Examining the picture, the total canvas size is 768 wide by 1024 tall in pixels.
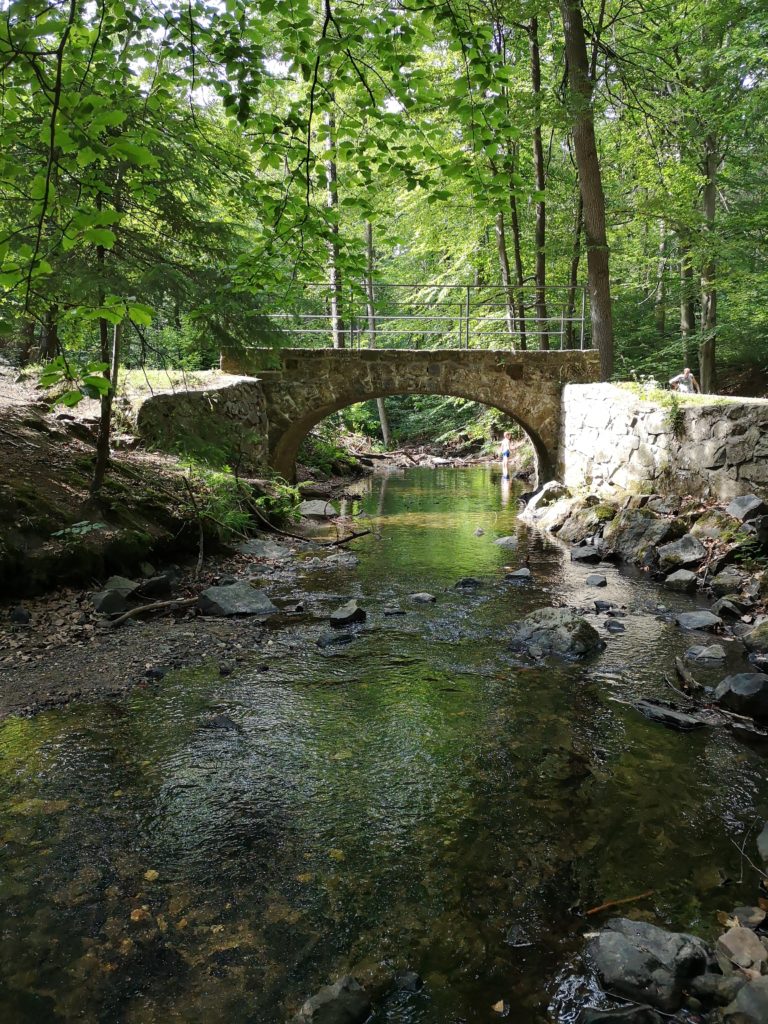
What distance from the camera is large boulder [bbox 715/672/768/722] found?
4.00 m

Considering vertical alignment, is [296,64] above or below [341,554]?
above

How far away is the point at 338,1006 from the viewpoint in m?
2.03

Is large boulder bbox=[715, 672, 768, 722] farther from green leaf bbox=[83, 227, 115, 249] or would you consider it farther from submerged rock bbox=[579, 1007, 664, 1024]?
green leaf bbox=[83, 227, 115, 249]

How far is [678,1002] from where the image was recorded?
2.07 meters

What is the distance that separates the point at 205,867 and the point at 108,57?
439 centimetres

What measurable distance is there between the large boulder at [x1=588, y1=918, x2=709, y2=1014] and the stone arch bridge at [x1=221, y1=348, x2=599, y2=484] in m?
10.7

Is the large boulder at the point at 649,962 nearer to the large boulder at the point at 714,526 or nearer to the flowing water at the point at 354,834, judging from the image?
the flowing water at the point at 354,834

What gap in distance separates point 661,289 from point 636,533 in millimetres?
11821

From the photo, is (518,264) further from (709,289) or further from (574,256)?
(709,289)

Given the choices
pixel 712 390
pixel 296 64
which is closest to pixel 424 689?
pixel 296 64

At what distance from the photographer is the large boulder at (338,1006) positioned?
2.00 meters

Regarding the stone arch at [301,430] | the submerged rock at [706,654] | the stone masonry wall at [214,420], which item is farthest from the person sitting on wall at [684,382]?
the submerged rock at [706,654]

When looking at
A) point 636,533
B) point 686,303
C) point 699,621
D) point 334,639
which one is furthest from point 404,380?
point 686,303

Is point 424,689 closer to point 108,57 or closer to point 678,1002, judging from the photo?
point 678,1002
